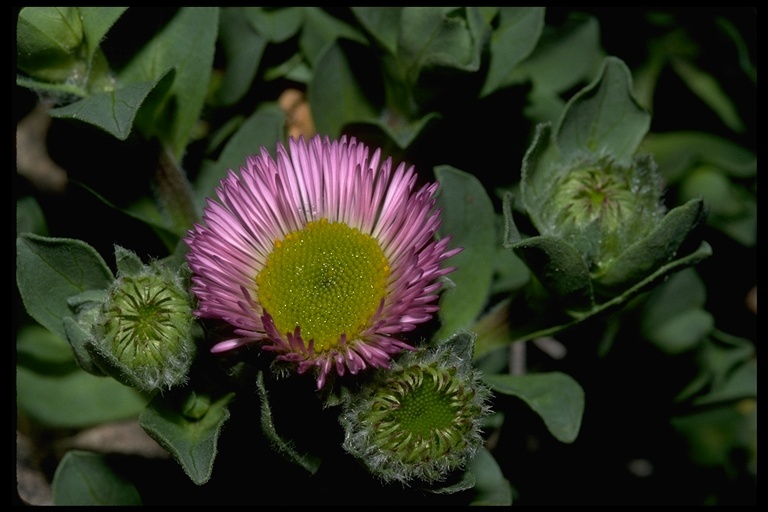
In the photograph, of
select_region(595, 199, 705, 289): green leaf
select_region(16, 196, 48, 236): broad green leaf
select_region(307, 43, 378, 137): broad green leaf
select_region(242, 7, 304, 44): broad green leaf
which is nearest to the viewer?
select_region(595, 199, 705, 289): green leaf

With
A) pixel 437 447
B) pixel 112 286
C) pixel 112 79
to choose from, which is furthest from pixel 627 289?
pixel 112 79

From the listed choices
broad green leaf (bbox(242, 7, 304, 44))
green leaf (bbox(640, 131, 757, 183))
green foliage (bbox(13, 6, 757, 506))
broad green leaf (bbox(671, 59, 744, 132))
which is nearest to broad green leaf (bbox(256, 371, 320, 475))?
green foliage (bbox(13, 6, 757, 506))

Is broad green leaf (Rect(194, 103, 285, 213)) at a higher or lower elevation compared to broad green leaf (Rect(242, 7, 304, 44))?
lower

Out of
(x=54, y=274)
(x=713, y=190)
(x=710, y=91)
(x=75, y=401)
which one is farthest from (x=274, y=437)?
(x=710, y=91)

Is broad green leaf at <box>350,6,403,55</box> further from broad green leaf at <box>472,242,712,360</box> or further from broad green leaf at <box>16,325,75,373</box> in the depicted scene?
broad green leaf at <box>16,325,75,373</box>

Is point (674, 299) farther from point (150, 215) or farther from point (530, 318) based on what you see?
point (150, 215)

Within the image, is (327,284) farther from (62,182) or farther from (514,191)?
(62,182)

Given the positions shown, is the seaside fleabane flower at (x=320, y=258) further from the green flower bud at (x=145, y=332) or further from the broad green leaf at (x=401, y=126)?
the broad green leaf at (x=401, y=126)
